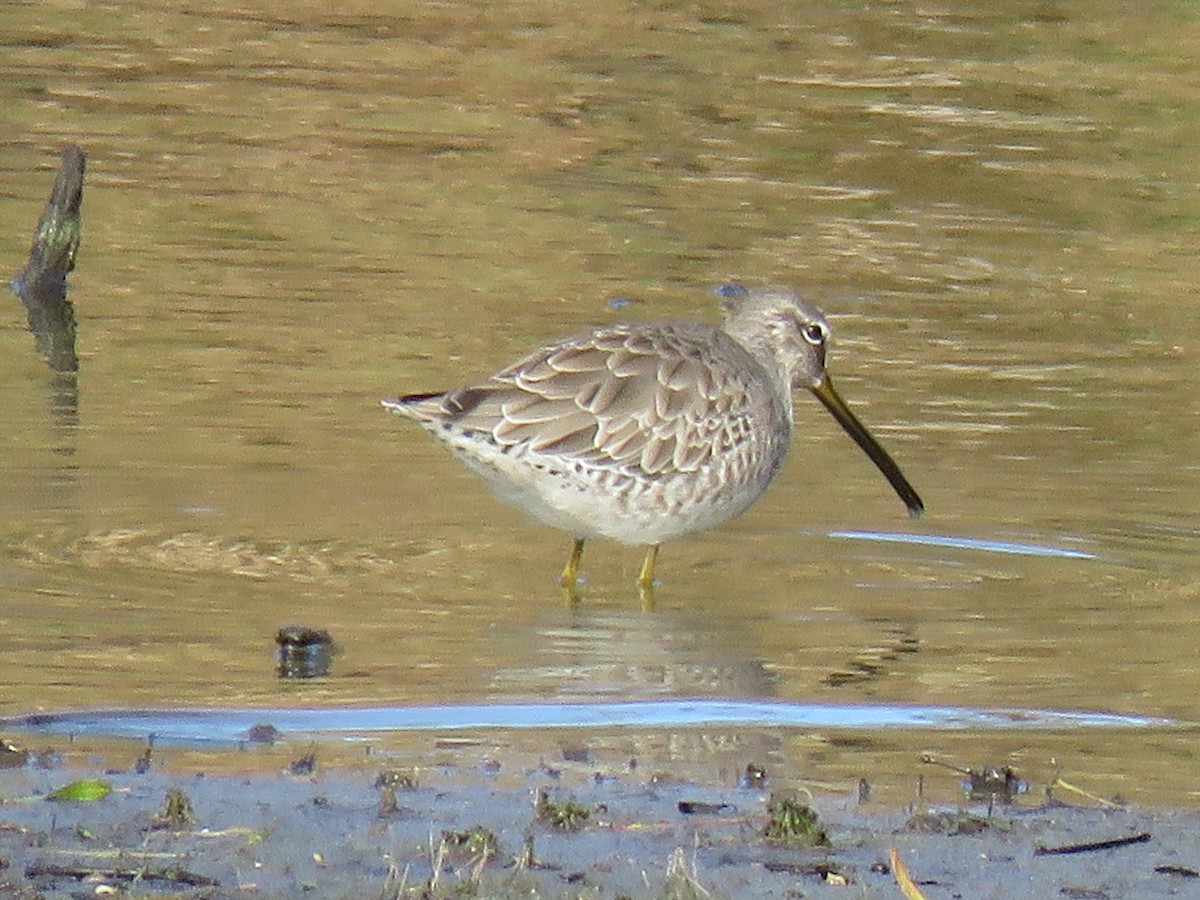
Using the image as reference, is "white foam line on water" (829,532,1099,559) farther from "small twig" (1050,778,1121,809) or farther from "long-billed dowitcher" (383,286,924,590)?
"small twig" (1050,778,1121,809)

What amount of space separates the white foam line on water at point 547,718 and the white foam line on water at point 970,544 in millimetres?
1824

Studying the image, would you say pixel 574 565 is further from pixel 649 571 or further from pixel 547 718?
pixel 547 718

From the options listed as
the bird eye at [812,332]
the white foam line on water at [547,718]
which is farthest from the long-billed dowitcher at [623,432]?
the white foam line on water at [547,718]

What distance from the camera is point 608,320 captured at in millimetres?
12039

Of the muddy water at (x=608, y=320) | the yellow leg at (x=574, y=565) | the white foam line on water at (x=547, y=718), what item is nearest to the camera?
the white foam line on water at (x=547, y=718)

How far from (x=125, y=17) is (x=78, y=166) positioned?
7580mm

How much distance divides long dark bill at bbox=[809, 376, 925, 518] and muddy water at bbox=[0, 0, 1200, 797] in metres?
0.12

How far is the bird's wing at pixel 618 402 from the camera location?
8.39 m

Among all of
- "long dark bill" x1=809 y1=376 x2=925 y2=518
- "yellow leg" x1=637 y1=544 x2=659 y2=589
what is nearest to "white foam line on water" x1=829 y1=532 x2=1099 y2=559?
"long dark bill" x1=809 y1=376 x2=925 y2=518

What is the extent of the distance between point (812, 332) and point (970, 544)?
1061 millimetres

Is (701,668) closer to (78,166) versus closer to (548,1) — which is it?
(78,166)

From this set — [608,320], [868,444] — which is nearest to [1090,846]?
[868,444]

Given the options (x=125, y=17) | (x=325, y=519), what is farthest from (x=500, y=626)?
(x=125, y=17)

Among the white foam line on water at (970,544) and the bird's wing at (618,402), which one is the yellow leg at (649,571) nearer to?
the bird's wing at (618,402)
